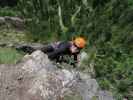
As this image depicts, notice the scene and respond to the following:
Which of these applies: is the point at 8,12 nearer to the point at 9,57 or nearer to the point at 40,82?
the point at 9,57

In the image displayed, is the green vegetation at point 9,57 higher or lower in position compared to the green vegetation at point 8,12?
higher

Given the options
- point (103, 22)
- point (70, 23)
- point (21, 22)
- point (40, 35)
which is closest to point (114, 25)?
point (103, 22)

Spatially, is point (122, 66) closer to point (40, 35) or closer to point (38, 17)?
point (40, 35)

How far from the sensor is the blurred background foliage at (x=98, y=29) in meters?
9.37

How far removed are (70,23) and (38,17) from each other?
56.7 inches

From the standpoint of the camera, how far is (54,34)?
1196 centimetres

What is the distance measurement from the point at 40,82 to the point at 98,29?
3.93 metres

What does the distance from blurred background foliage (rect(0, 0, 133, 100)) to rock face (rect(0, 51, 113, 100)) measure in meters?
0.88

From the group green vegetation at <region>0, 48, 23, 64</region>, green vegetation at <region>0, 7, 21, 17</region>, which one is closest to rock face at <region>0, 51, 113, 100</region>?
green vegetation at <region>0, 48, 23, 64</region>

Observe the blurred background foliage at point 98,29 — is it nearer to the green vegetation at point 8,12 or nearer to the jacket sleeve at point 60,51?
the jacket sleeve at point 60,51

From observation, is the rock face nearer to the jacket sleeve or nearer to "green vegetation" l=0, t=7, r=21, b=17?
the jacket sleeve

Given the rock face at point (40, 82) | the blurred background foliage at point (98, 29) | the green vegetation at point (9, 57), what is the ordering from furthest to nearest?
the blurred background foliage at point (98, 29) → the green vegetation at point (9, 57) → the rock face at point (40, 82)

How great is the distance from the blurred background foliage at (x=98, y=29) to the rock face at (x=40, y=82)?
0.88m

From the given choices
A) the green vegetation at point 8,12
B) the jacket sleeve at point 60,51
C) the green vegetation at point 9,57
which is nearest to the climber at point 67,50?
the jacket sleeve at point 60,51
